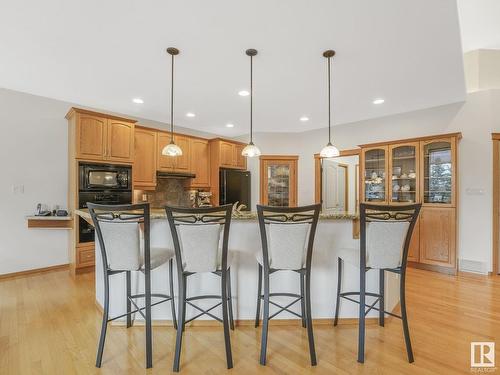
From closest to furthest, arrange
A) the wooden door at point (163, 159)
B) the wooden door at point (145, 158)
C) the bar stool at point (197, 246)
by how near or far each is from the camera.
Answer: the bar stool at point (197, 246), the wooden door at point (145, 158), the wooden door at point (163, 159)

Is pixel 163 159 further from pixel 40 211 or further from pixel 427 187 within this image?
pixel 427 187

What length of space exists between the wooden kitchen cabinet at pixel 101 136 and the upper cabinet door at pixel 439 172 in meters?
4.63

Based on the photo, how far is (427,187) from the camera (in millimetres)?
4137

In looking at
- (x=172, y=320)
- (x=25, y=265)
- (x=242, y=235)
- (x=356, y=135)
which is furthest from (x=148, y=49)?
(x=356, y=135)

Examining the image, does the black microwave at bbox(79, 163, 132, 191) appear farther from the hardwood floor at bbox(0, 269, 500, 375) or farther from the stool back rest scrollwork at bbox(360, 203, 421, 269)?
the stool back rest scrollwork at bbox(360, 203, 421, 269)

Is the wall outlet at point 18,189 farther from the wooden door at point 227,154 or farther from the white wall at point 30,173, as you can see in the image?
the wooden door at point 227,154

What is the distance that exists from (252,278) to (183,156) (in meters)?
3.28

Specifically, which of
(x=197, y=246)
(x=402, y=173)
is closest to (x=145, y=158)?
(x=197, y=246)

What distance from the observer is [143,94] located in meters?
3.67

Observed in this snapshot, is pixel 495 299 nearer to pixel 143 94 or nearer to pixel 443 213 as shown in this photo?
pixel 443 213

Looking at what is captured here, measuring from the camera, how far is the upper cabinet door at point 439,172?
12.7ft

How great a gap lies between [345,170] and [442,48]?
3.93 meters

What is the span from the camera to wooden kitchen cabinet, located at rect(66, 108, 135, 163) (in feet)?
12.1

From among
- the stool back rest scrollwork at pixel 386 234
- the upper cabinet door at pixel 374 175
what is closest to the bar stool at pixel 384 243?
the stool back rest scrollwork at pixel 386 234
